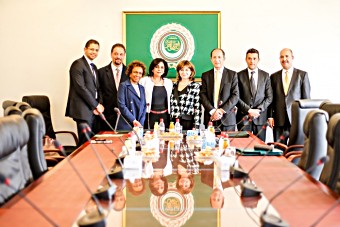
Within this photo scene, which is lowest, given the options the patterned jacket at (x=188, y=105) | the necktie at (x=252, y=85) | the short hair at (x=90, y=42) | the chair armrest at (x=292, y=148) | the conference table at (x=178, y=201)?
the chair armrest at (x=292, y=148)

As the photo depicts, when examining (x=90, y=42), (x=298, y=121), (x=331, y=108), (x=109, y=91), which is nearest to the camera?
(x=331, y=108)

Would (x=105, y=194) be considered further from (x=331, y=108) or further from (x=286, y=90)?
(x=286, y=90)

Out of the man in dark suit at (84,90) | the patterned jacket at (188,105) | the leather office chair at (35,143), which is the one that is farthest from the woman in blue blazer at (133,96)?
the leather office chair at (35,143)

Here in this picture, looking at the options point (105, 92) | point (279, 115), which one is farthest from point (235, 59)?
point (105, 92)

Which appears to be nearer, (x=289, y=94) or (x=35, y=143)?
(x=35, y=143)

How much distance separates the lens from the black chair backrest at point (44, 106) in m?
5.83

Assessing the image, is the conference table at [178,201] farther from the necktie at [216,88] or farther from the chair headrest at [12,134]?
the necktie at [216,88]

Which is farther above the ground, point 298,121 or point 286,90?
point 286,90

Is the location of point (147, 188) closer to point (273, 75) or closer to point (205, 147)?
point (205, 147)

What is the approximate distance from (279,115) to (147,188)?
149 inches

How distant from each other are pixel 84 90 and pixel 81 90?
0.14 ft

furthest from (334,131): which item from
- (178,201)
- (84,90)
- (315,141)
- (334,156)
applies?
(84,90)

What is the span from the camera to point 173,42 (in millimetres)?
6512

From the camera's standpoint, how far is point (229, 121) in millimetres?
5645
